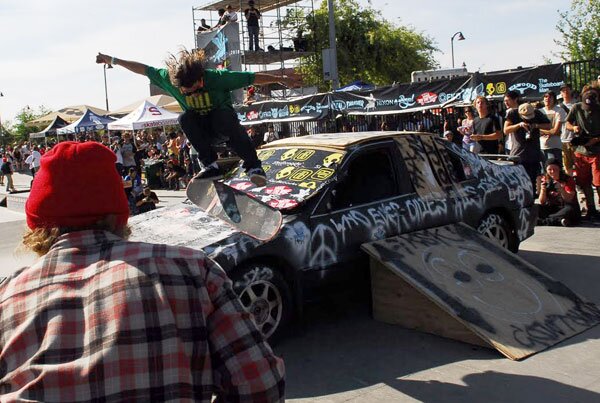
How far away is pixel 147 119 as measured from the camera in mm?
23203

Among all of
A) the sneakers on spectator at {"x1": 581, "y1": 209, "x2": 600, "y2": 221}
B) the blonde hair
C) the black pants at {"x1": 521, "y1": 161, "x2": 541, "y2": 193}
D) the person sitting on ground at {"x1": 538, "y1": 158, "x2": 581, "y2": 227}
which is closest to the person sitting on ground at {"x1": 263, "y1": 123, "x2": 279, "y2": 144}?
the black pants at {"x1": 521, "y1": 161, "x2": 541, "y2": 193}

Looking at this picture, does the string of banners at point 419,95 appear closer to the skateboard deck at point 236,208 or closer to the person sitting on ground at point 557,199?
the person sitting on ground at point 557,199

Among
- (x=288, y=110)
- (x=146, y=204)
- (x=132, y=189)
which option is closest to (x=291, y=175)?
(x=146, y=204)

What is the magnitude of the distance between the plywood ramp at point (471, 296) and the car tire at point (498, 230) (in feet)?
2.71

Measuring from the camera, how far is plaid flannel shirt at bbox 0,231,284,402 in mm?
1542

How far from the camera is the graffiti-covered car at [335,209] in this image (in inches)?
189

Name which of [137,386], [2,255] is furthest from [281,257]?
[2,255]

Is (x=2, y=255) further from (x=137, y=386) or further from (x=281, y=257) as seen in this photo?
(x=137, y=386)

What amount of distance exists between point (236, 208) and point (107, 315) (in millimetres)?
3382

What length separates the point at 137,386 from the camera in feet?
5.09

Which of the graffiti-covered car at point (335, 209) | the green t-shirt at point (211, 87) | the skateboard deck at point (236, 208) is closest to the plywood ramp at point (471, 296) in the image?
the graffiti-covered car at point (335, 209)

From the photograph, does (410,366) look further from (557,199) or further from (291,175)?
(557,199)

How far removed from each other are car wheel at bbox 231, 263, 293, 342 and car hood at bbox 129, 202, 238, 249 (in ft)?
1.12

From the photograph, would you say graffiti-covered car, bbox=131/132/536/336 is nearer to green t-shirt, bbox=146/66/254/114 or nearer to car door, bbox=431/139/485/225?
car door, bbox=431/139/485/225
